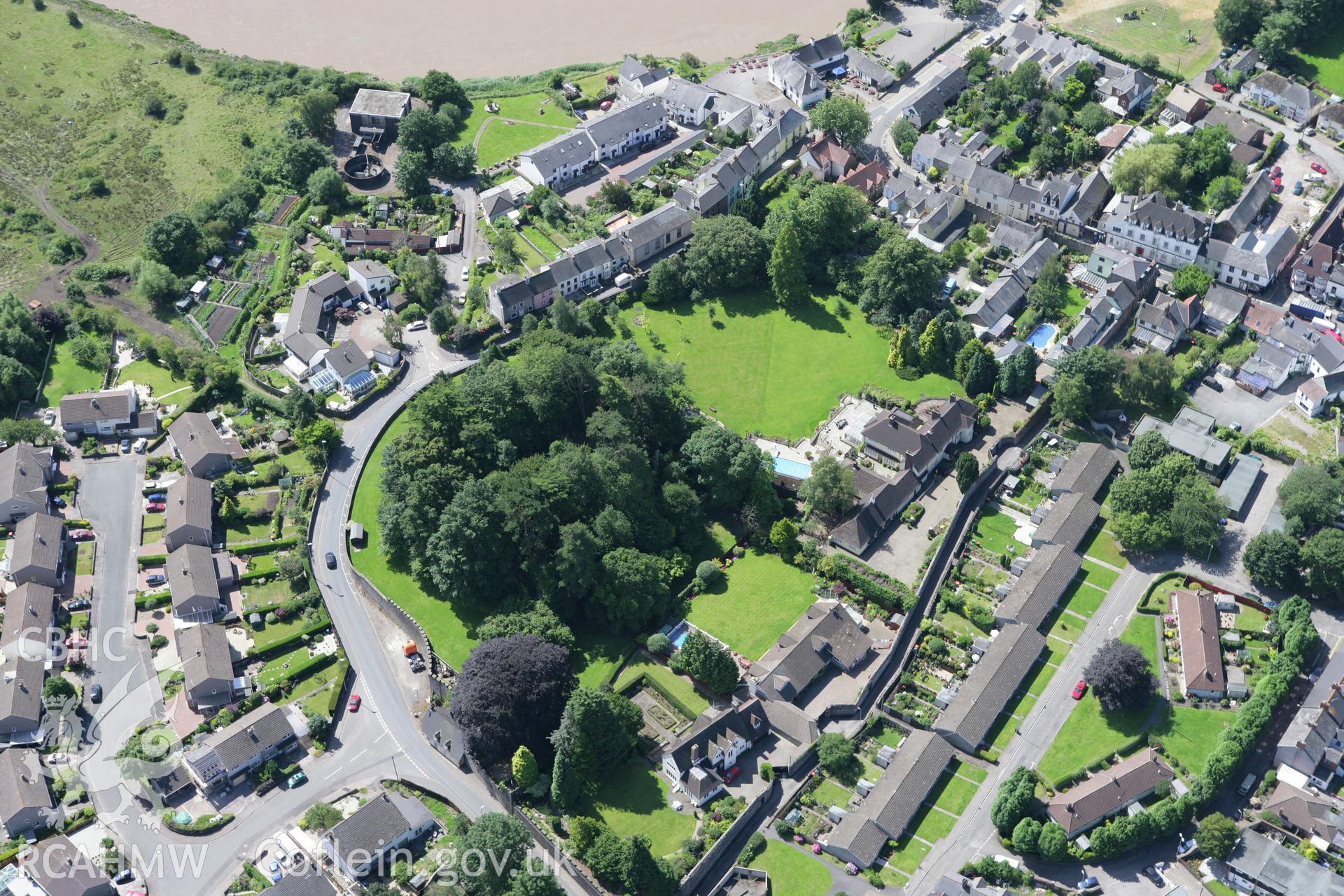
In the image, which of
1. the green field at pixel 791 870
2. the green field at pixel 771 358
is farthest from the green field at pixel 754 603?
the green field at pixel 791 870

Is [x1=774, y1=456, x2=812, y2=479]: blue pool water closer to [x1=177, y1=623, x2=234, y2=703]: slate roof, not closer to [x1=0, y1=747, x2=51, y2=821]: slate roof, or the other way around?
[x1=177, y1=623, x2=234, y2=703]: slate roof

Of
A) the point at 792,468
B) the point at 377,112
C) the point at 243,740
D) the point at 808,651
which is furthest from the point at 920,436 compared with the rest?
the point at 377,112

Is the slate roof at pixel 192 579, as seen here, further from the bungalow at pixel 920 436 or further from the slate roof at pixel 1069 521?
the slate roof at pixel 1069 521

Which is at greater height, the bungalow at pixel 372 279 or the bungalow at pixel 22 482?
the bungalow at pixel 372 279

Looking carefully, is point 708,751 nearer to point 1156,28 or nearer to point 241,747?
point 241,747

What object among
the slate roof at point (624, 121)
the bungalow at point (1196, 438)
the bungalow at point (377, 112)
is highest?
the slate roof at point (624, 121)

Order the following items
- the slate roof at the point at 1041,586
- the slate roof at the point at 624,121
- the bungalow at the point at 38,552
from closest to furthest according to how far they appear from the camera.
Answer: the slate roof at the point at 1041,586, the bungalow at the point at 38,552, the slate roof at the point at 624,121

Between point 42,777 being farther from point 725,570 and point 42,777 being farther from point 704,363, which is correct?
point 704,363

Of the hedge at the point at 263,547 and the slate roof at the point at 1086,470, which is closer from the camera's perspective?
the hedge at the point at 263,547
